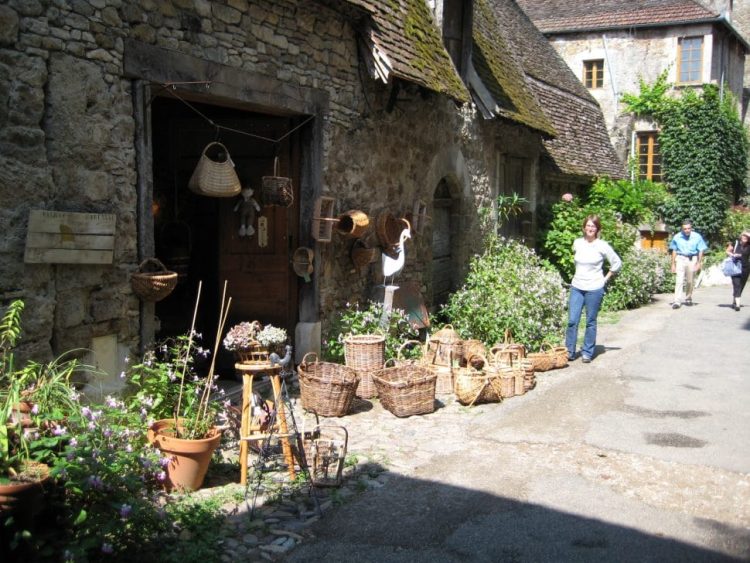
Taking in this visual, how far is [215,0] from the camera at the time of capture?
6.25 metres

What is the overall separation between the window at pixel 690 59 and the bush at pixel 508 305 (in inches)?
596

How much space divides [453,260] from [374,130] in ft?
11.2

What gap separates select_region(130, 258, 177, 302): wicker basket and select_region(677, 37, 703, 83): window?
2135 cm

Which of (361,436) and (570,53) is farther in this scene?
(570,53)

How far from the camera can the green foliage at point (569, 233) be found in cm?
1452

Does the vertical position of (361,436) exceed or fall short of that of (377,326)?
it falls short

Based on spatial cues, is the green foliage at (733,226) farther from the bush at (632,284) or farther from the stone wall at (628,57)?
the bush at (632,284)

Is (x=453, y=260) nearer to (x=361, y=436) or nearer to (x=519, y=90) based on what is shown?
(x=519, y=90)

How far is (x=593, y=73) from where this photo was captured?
80.1 feet

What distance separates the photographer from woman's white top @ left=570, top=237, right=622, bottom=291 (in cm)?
913

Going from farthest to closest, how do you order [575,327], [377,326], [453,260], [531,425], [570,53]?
[570,53]
[453,260]
[575,327]
[377,326]
[531,425]

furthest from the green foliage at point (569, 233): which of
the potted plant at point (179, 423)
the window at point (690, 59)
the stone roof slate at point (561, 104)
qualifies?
the potted plant at point (179, 423)

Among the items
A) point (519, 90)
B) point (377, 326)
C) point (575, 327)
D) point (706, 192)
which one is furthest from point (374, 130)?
point (706, 192)

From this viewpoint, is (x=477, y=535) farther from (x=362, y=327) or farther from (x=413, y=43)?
(x=413, y=43)
